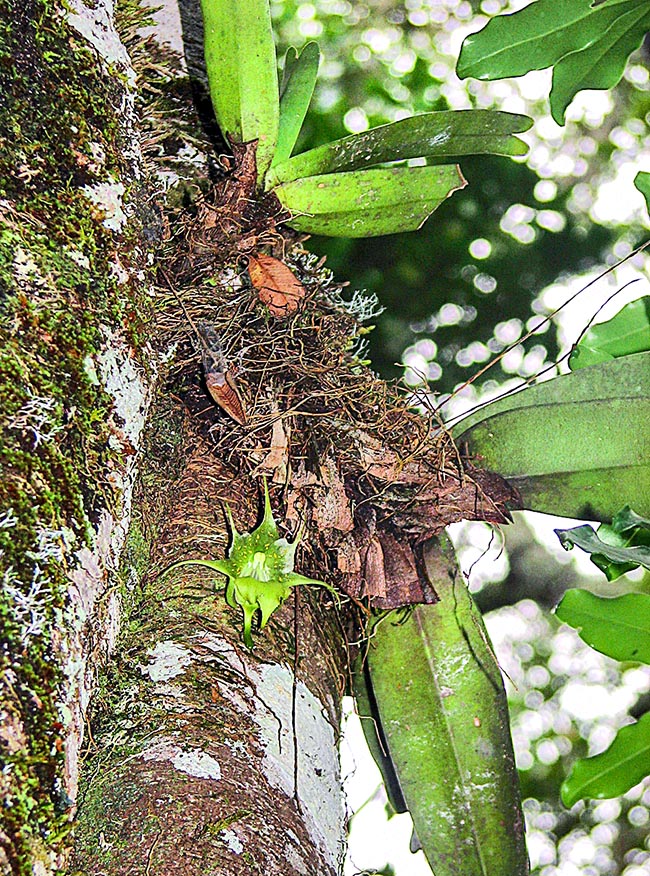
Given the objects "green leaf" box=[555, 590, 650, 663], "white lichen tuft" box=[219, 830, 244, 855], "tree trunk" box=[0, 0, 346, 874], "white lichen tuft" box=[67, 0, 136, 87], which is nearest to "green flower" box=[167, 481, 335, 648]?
"tree trunk" box=[0, 0, 346, 874]

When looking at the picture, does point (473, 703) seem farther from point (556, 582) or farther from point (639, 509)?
point (556, 582)

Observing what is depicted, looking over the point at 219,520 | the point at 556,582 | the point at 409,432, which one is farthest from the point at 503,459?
the point at 556,582

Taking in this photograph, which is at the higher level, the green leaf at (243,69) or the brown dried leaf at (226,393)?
the green leaf at (243,69)

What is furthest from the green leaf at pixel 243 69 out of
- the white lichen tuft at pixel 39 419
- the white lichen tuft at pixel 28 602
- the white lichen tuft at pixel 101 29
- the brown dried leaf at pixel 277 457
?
the white lichen tuft at pixel 28 602

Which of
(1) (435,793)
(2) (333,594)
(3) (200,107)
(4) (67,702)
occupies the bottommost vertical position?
(4) (67,702)

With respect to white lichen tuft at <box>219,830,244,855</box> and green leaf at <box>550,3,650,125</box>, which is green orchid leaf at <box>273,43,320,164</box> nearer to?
green leaf at <box>550,3,650,125</box>

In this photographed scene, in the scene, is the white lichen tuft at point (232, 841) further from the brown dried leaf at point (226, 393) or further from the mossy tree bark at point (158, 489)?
the brown dried leaf at point (226, 393)
